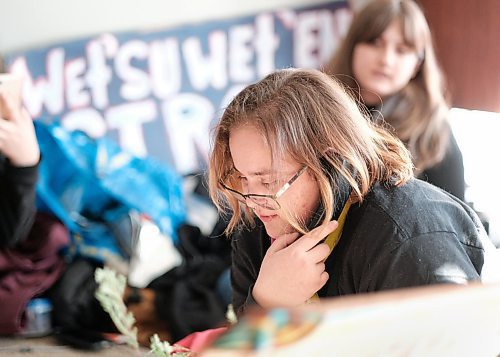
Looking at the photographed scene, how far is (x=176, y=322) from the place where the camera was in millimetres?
1801

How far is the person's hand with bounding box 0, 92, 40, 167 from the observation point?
1659 millimetres

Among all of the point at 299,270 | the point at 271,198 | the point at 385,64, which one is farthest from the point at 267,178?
the point at 385,64

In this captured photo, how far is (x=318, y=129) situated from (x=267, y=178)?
96mm

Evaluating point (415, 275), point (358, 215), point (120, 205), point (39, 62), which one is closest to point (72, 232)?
point (120, 205)

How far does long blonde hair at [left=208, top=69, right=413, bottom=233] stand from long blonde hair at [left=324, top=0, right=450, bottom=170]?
28.8 inches

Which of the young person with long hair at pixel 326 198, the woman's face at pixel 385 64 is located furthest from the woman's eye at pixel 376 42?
the young person with long hair at pixel 326 198

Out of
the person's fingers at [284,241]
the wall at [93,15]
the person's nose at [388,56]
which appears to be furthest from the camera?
the wall at [93,15]

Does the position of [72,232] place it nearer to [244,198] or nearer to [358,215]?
[244,198]

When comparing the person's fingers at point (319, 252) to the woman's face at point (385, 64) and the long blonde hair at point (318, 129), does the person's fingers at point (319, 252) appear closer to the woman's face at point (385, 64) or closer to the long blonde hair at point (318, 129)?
the long blonde hair at point (318, 129)

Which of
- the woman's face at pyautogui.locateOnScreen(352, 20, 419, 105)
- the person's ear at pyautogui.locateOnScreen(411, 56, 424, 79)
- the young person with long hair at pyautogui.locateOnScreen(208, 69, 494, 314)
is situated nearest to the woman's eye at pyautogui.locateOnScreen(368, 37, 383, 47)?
the woman's face at pyautogui.locateOnScreen(352, 20, 419, 105)

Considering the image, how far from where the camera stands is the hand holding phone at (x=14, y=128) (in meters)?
1.65

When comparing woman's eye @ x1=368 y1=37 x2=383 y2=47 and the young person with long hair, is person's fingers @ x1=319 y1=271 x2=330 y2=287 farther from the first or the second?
woman's eye @ x1=368 y1=37 x2=383 y2=47

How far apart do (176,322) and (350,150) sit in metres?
1.02

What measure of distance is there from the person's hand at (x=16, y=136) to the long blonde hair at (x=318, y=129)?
0.85m
